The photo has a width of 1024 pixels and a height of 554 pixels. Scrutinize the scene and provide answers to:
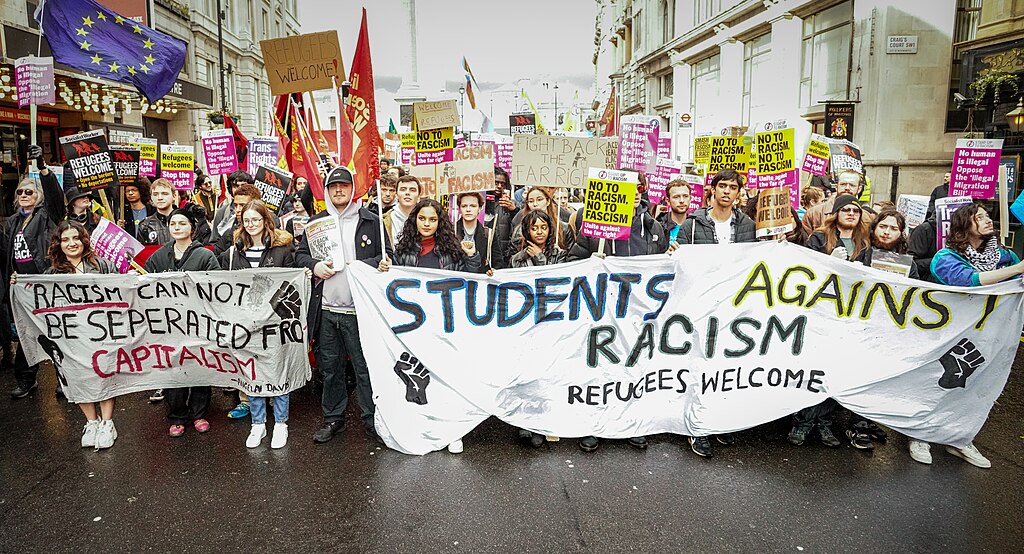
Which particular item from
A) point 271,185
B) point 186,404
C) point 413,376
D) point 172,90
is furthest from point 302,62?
point 172,90

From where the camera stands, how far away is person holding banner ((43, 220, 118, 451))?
4438 millimetres

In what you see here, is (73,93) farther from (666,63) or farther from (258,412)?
(666,63)

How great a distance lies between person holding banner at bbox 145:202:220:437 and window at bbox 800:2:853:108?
56.4ft

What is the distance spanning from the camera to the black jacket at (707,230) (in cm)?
521

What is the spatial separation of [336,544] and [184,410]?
7.09 ft

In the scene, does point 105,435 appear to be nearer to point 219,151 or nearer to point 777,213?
point 219,151

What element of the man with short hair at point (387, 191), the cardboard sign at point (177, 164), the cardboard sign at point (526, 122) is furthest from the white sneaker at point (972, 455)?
the cardboard sign at point (526, 122)

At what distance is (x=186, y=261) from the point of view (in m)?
4.69

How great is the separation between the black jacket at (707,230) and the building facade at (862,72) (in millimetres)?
10479

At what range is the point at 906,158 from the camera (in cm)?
1595

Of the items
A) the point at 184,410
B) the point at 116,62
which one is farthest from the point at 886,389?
the point at 116,62

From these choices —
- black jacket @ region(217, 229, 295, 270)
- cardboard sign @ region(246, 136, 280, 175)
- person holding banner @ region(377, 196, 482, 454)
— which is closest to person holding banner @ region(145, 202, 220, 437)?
black jacket @ region(217, 229, 295, 270)

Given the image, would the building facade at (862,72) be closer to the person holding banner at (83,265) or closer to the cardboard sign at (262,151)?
the cardboard sign at (262,151)

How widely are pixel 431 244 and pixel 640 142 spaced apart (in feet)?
13.8
